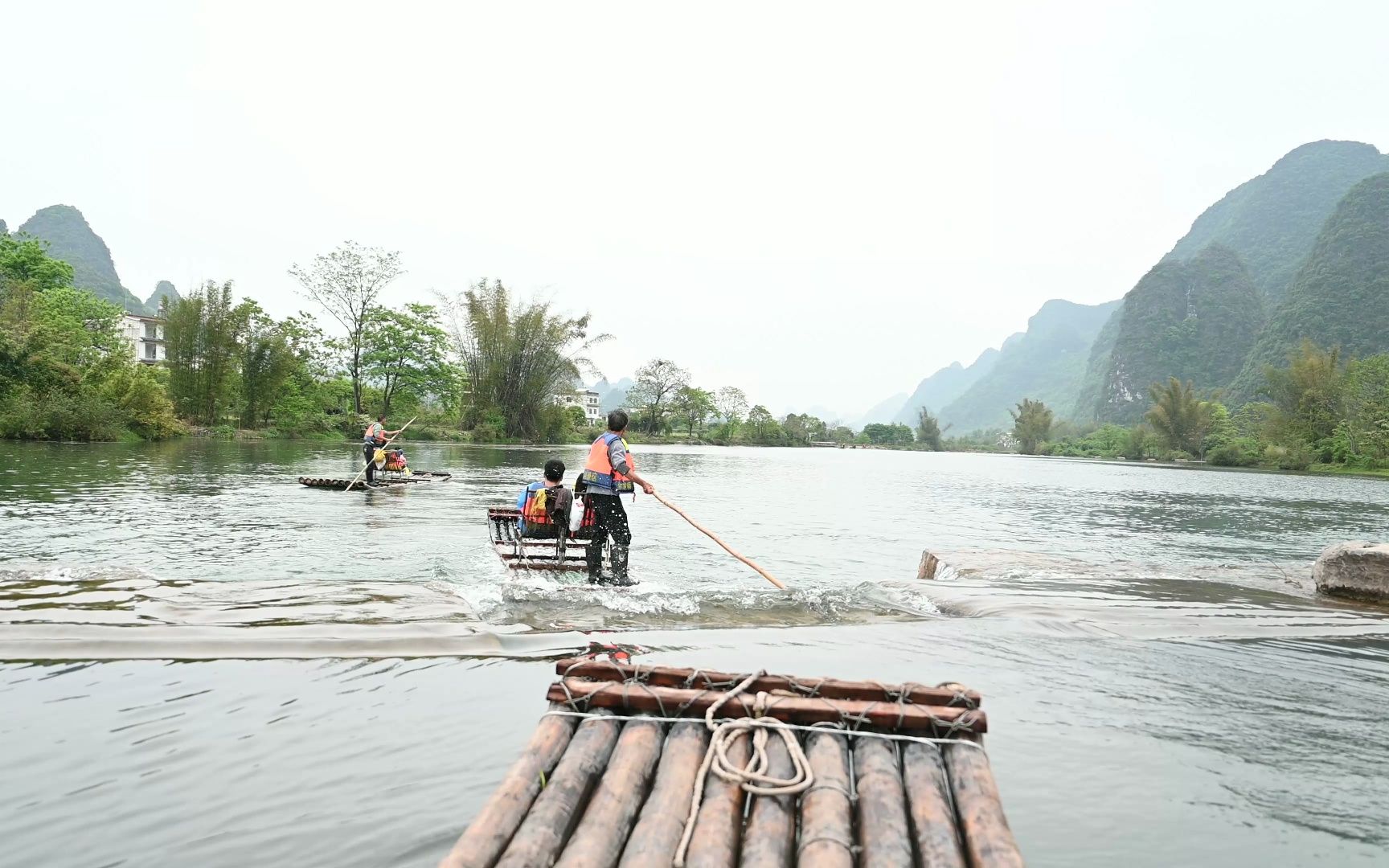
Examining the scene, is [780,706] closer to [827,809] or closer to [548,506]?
[827,809]

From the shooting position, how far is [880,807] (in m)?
3.06

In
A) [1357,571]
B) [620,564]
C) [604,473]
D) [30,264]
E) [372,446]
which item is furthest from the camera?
[30,264]

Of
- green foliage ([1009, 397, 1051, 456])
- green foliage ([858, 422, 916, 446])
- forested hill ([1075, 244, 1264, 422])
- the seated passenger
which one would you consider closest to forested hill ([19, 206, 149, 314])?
green foliage ([858, 422, 916, 446])

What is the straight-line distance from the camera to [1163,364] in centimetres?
15225

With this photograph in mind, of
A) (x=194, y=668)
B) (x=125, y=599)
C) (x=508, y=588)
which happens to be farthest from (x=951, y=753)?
(x=125, y=599)

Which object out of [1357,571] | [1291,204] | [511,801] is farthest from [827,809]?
[1291,204]

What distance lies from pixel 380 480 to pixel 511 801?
2230 centimetres

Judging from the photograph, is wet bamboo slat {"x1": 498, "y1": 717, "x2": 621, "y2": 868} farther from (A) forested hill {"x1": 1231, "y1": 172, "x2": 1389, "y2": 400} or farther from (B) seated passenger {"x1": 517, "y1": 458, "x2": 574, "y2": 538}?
(A) forested hill {"x1": 1231, "y1": 172, "x2": 1389, "y2": 400}

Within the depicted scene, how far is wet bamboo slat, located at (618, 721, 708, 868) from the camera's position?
9.14ft

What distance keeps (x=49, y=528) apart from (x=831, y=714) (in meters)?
15.3

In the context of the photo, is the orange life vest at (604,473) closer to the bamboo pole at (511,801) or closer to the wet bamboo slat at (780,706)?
the wet bamboo slat at (780,706)

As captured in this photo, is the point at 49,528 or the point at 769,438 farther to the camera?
the point at 769,438

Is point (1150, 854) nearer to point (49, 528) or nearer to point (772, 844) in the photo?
point (772, 844)

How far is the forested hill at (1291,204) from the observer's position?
16650 cm
